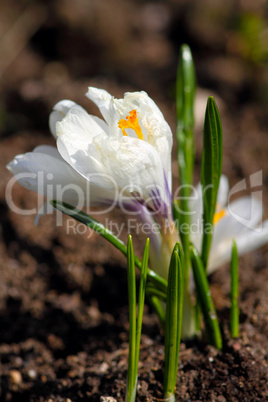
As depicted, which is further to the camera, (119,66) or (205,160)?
(119,66)

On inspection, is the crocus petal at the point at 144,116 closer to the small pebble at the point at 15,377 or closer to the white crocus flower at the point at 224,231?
the white crocus flower at the point at 224,231

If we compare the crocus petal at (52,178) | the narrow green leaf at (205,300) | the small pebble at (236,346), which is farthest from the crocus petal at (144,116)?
the small pebble at (236,346)

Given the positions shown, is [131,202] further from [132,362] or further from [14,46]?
[14,46]

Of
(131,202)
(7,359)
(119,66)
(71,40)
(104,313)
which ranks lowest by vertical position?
(7,359)

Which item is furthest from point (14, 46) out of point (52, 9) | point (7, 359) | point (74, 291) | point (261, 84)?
point (7, 359)

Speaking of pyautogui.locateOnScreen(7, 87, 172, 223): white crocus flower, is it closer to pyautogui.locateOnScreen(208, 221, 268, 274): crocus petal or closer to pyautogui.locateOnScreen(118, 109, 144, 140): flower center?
pyautogui.locateOnScreen(118, 109, 144, 140): flower center
